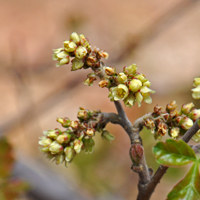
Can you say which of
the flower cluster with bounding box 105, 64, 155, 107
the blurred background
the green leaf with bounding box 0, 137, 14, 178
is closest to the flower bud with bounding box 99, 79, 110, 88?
the flower cluster with bounding box 105, 64, 155, 107

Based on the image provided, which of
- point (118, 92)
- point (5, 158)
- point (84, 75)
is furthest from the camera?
point (84, 75)

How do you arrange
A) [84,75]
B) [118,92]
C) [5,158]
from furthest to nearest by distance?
[84,75] → [5,158] → [118,92]

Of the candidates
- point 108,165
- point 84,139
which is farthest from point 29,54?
point 84,139

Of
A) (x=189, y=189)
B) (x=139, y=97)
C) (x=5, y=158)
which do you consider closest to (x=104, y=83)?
(x=139, y=97)

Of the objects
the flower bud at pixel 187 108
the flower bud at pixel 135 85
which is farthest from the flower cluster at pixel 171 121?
the flower bud at pixel 135 85

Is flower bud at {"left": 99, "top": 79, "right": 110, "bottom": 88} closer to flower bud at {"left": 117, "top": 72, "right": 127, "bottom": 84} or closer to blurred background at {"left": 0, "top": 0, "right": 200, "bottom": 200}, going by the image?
flower bud at {"left": 117, "top": 72, "right": 127, "bottom": 84}

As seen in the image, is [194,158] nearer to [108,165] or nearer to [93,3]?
[108,165]

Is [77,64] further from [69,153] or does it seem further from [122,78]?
[69,153]
